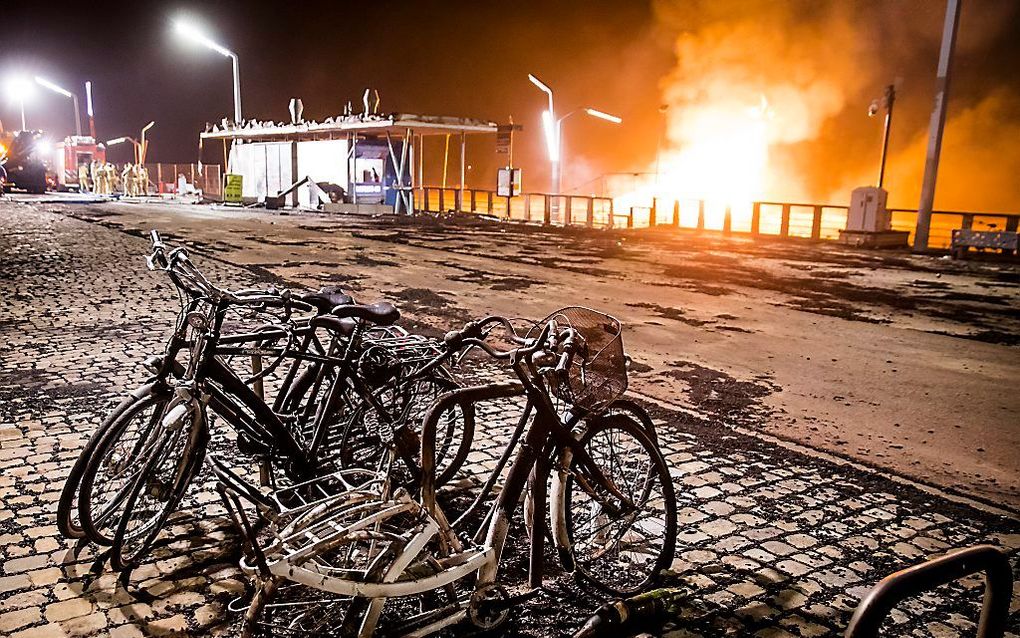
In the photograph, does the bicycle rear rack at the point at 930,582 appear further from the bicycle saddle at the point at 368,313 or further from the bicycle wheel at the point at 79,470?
the bicycle wheel at the point at 79,470

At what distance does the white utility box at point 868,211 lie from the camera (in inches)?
868

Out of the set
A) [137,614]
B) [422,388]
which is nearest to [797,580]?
[422,388]

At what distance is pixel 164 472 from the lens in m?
3.88

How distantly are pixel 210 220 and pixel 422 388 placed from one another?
24.4 metres

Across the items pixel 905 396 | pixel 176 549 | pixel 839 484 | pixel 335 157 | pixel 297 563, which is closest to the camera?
pixel 297 563

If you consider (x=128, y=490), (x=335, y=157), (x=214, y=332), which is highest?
(x=335, y=157)

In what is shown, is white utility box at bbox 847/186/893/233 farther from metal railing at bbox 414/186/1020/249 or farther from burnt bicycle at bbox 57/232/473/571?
burnt bicycle at bbox 57/232/473/571

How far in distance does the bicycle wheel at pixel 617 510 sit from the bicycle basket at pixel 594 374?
9.1 inches

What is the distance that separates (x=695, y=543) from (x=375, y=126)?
26934 millimetres

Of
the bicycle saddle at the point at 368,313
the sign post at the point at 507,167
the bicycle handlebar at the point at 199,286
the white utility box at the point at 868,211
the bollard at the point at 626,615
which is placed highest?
the sign post at the point at 507,167

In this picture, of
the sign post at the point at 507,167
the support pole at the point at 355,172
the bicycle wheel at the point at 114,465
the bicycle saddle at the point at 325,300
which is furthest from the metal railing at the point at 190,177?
the bicycle wheel at the point at 114,465

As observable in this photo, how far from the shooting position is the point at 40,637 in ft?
10.5

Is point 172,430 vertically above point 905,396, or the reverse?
point 172,430

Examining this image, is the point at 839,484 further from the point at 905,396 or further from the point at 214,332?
the point at 214,332
